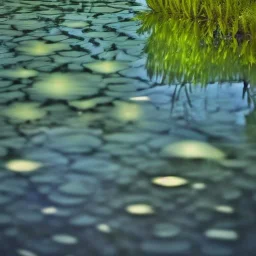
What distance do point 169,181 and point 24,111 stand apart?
85 centimetres

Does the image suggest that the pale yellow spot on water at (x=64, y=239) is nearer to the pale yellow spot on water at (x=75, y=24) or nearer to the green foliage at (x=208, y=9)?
the green foliage at (x=208, y=9)

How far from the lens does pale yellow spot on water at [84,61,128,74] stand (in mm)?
3283

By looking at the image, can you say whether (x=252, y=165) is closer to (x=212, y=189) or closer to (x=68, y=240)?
(x=212, y=189)

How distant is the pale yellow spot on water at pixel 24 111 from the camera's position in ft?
8.69

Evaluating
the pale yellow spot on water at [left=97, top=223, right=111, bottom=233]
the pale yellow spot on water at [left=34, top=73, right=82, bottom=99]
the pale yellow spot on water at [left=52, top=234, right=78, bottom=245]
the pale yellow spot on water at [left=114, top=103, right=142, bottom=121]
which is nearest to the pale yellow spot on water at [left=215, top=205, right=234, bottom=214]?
the pale yellow spot on water at [left=97, top=223, right=111, bottom=233]

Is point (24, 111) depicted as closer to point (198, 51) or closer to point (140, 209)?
point (140, 209)

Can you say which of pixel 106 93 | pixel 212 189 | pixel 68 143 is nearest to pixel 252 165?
pixel 212 189

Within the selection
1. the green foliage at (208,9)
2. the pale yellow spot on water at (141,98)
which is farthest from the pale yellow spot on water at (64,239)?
the green foliage at (208,9)

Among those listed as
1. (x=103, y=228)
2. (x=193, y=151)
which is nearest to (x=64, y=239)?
(x=103, y=228)

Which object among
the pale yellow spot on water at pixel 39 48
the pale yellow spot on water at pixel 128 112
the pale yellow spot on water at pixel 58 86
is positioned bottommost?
the pale yellow spot on water at pixel 128 112

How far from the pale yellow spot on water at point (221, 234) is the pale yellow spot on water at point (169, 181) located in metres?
0.29

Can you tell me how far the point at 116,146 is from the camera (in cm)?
234

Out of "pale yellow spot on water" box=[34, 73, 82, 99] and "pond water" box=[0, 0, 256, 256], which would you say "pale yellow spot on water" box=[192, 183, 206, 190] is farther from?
"pale yellow spot on water" box=[34, 73, 82, 99]

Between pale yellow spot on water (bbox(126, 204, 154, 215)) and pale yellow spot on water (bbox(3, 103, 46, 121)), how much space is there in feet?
2.77
